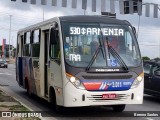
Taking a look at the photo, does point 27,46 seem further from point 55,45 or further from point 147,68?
point 147,68

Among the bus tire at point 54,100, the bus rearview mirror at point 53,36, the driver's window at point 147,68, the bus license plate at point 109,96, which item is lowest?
the bus tire at point 54,100

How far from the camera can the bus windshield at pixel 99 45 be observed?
11250 millimetres

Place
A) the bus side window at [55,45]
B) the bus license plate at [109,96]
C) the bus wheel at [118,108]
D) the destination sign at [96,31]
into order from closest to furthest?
the bus license plate at [109,96], the destination sign at [96,31], the bus side window at [55,45], the bus wheel at [118,108]

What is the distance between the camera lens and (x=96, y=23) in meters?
11.8

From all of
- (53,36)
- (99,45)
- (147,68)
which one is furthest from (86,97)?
(147,68)

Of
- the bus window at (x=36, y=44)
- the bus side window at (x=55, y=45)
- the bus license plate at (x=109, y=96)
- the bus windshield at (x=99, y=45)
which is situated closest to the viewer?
the bus license plate at (x=109, y=96)

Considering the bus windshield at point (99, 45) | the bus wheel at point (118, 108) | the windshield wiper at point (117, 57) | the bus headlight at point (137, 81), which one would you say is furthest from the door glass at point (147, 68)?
the windshield wiper at point (117, 57)

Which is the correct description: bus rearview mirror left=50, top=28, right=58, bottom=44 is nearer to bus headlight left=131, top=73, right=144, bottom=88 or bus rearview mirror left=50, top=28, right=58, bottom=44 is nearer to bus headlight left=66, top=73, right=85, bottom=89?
bus headlight left=66, top=73, right=85, bottom=89

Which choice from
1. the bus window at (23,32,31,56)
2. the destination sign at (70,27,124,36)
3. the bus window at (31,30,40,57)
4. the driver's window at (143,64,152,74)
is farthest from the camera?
the driver's window at (143,64,152,74)

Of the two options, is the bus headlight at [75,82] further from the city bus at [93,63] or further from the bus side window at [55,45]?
the bus side window at [55,45]

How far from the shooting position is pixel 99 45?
11.5 m

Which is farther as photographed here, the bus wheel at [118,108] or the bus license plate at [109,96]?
the bus wheel at [118,108]

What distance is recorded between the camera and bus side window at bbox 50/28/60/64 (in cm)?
1173

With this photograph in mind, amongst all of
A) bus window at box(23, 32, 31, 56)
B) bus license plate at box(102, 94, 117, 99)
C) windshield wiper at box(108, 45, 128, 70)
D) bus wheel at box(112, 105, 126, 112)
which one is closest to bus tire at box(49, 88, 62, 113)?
bus license plate at box(102, 94, 117, 99)
